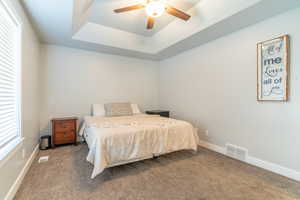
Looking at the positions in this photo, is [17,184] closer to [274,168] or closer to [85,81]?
[85,81]

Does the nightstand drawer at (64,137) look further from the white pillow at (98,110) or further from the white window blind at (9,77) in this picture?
the white window blind at (9,77)

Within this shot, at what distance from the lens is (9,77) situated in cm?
168

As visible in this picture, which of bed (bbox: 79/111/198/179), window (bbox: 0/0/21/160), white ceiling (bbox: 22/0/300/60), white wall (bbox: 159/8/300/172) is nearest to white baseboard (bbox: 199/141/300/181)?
white wall (bbox: 159/8/300/172)

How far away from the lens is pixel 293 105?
1.96 metres

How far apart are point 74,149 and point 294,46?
434cm

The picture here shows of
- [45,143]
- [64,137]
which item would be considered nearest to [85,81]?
[64,137]

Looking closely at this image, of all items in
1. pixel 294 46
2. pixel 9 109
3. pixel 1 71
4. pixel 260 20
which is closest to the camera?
pixel 1 71

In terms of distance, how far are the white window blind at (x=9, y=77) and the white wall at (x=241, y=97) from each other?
11.2 feet

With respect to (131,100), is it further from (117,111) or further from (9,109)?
(9,109)

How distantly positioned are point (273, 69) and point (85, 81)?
4.06 m

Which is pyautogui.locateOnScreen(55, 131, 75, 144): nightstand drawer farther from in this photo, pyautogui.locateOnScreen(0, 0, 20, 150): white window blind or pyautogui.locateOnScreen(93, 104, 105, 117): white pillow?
pyautogui.locateOnScreen(0, 0, 20, 150): white window blind

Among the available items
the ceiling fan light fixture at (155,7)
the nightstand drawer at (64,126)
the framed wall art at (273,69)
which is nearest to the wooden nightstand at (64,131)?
the nightstand drawer at (64,126)

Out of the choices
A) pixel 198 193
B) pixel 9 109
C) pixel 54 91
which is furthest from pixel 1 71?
pixel 198 193

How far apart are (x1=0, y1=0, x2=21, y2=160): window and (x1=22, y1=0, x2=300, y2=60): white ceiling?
19.6 inches
